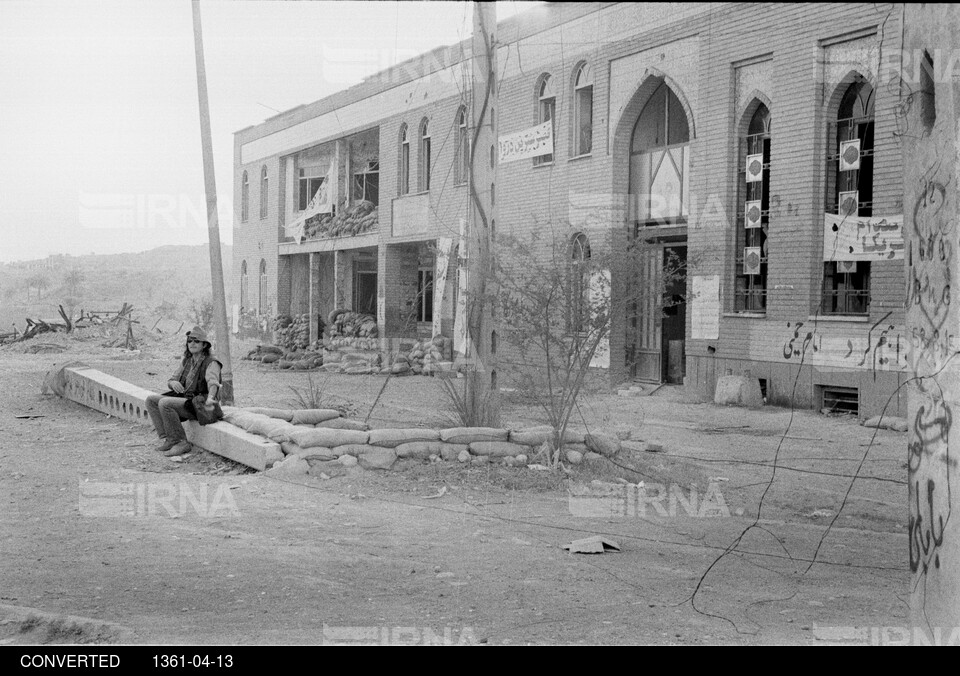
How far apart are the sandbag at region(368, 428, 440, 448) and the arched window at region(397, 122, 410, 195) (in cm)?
1736

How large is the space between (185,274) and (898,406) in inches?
2510

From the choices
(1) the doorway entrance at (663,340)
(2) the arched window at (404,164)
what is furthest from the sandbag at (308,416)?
(2) the arched window at (404,164)

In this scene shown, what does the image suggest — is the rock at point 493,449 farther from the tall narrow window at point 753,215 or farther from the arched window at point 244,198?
the arched window at point 244,198

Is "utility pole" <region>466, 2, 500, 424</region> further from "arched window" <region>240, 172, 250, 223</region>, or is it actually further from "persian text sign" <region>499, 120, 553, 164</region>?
"arched window" <region>240, 172, 250, 223</region>

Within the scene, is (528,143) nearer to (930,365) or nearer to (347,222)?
(347,222)

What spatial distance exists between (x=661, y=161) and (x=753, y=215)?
2.60 m

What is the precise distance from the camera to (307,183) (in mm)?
32969

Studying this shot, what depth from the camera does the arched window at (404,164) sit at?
26391mm

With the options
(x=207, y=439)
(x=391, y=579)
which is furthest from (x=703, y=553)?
(x=207, y=439)

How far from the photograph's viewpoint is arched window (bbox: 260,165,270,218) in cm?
3512

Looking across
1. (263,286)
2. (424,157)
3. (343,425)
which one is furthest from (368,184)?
(343,425)

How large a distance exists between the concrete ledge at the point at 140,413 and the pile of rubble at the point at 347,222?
13.4m

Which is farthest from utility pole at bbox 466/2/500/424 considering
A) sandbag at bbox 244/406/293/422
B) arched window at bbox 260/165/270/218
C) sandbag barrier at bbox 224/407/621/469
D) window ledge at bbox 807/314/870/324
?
arched window at bbox 260/165/270/218

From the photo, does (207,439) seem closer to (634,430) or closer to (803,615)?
(634,430)
